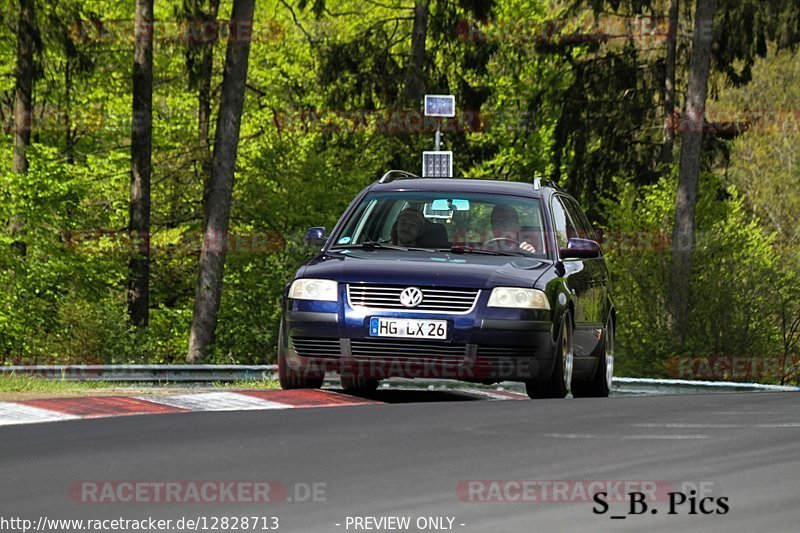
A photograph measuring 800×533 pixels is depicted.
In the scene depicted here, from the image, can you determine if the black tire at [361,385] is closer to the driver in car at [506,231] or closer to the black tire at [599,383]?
the driver in car at [506,231]

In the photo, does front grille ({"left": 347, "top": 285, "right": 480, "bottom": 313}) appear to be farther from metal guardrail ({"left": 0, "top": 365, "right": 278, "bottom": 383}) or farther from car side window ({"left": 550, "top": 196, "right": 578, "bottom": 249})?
metal guardrail ({"left": 0, "top": 365, "right": 278, "bottom": 383})

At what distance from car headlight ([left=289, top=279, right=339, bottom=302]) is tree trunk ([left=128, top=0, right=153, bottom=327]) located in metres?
26.2

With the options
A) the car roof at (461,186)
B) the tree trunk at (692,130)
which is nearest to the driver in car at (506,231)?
the car roof at (461,186)

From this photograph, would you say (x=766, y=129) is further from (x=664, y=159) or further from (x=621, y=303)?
(x=621, y=303)

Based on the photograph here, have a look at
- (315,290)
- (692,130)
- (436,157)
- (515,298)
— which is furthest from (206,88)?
(515,298)

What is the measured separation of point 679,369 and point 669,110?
15.3 m

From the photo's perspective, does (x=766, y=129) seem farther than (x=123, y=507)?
Yes

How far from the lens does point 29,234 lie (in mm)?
36750

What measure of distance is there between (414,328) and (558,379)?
3.94 feet

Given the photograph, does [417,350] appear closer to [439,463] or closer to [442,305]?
[442,305]

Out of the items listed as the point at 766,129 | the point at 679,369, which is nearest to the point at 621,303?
the point at 679,369

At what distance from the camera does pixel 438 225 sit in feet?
41.9

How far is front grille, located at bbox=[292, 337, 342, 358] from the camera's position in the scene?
11523 millimetres

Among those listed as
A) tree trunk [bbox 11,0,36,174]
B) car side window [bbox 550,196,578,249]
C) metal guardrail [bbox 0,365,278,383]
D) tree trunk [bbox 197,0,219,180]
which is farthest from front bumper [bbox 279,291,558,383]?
tree trunk [bbox 197,0,219,180]
